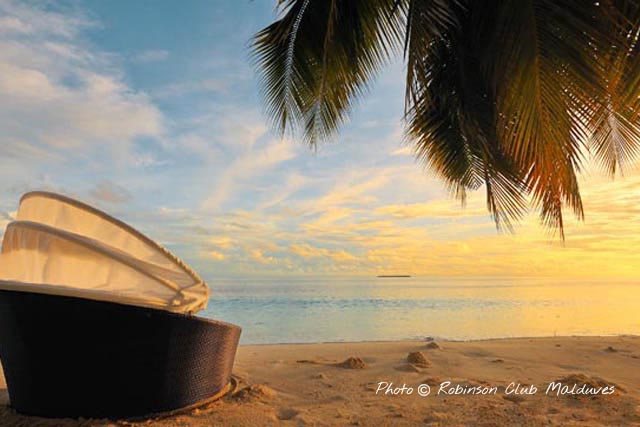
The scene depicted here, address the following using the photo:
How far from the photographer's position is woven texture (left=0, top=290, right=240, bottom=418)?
3352 millimetres

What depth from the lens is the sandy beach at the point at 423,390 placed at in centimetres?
381

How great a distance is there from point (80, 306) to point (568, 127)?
420 centimetres

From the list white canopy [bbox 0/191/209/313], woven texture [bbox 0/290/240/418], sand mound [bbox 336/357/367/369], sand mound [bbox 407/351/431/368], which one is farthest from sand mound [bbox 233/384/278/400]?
sand mound [bbox 407/351/431/368]

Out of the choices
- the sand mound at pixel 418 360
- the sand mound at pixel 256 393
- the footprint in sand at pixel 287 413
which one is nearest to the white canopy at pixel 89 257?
the sand mound at pixel 256 393

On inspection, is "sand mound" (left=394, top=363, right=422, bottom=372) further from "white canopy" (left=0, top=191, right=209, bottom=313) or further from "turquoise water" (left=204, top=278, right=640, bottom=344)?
"turquoise water" (left=204, top=278, right=640, bottom=344)

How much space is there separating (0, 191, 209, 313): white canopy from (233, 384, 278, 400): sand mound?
3.31 ft

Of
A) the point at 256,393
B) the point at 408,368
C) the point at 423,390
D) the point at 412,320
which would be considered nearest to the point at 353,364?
the point at 408,368

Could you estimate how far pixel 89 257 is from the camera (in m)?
3.92

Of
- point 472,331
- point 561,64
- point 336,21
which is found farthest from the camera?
point 472,331

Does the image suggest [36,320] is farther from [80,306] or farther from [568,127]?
[568,127]

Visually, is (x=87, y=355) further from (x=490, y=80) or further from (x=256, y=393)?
(x=490, y=80)

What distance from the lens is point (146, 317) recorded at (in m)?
3.51

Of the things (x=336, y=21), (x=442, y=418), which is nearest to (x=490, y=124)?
(x=336, y=21)

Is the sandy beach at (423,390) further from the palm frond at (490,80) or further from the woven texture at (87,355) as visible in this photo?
the palm frond at (490,80)
